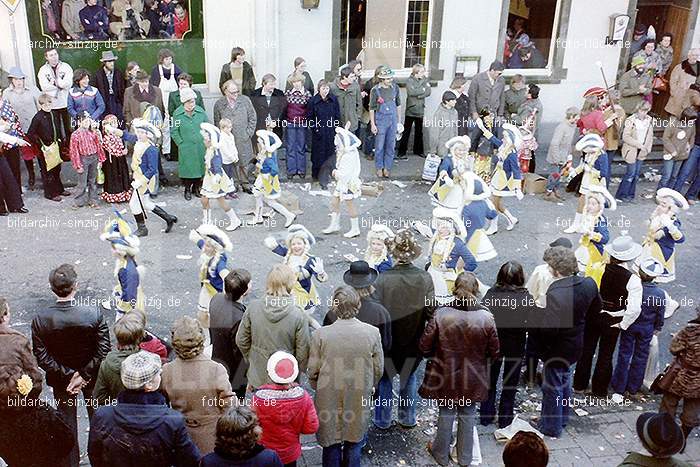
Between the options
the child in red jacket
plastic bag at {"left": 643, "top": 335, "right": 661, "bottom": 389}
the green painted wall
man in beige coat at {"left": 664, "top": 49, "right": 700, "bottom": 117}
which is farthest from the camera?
man in beige coat at {"left": 664, "top": 49, "right": 700, "bottom": 117}

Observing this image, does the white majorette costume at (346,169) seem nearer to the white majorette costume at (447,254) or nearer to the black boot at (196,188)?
the black boot at (196,188)

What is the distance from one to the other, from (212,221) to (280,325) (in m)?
5.48

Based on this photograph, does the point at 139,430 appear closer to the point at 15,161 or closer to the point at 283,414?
the point at 283,414

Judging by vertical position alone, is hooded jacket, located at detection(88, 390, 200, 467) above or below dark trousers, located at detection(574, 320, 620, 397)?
above

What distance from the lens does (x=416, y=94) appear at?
43.7 feet


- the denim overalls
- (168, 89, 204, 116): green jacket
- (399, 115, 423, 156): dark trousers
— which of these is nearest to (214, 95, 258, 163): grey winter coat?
(168, 89, 204, 116): green jacket

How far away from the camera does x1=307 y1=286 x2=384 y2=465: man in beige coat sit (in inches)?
216

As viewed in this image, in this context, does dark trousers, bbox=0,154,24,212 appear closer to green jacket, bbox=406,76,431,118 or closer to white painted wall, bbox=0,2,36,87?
white painted wall, bbox=0,2,36,87

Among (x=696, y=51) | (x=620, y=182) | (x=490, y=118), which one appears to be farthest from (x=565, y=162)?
(x=696, y=51)

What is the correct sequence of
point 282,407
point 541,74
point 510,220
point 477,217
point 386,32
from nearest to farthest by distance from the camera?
point 282,407, point 477,217, point 510,220, point 386,32, point 541,74

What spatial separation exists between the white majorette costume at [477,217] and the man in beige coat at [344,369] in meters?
3.26

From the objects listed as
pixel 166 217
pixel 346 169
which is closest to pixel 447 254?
pixel 346 169

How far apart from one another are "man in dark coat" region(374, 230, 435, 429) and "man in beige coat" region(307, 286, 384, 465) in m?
0.74

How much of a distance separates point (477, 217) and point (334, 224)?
2.64m
